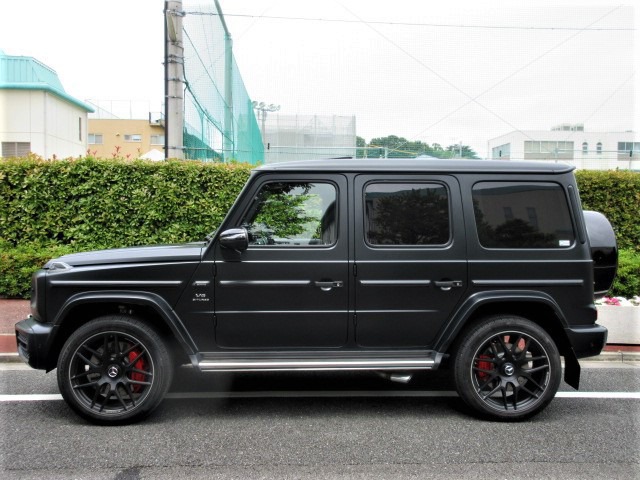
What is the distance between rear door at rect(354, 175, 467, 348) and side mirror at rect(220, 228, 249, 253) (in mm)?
869

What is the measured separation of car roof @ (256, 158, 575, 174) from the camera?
15.5ft

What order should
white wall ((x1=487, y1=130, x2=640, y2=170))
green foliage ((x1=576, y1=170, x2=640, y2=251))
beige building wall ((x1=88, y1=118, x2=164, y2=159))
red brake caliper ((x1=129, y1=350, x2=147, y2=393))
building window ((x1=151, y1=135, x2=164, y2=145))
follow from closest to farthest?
red brake caliper ((x1=129, y1=350, x2=147, y2=393)) < green foliage ((x1=576, y1=170, x2=640, y2=251)) < white wall ((x1=487, y1=130, x2=640, y2=170)) < beige building wall ((x1=88, y1=118, x2=164, y2=159)) < building window ((x1=151, y1=135, x2=164, y2=145))

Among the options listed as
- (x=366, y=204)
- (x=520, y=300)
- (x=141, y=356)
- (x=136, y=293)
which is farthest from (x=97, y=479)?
(x=520, y=300)

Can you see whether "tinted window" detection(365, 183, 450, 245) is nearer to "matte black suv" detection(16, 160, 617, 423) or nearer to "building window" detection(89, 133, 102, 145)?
"matte black suv" detection(16, 160, 617, 423)

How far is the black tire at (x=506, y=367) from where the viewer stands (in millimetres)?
4617

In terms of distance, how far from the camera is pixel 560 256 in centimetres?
472

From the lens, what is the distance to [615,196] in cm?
1002

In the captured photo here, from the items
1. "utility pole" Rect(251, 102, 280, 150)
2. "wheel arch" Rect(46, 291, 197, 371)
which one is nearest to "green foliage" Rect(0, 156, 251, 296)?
"utility pole" Rect(251, 102, 280, 150)

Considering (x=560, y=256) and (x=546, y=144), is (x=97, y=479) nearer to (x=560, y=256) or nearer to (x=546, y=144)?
(x=560, y=256)

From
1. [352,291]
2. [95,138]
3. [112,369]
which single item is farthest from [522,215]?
[95,138]

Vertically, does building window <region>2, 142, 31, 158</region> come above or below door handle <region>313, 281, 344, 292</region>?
above

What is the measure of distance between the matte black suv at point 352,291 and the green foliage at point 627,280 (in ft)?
15.2

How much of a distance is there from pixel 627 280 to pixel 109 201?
8.09 meters

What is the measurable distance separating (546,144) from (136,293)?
1125cm
